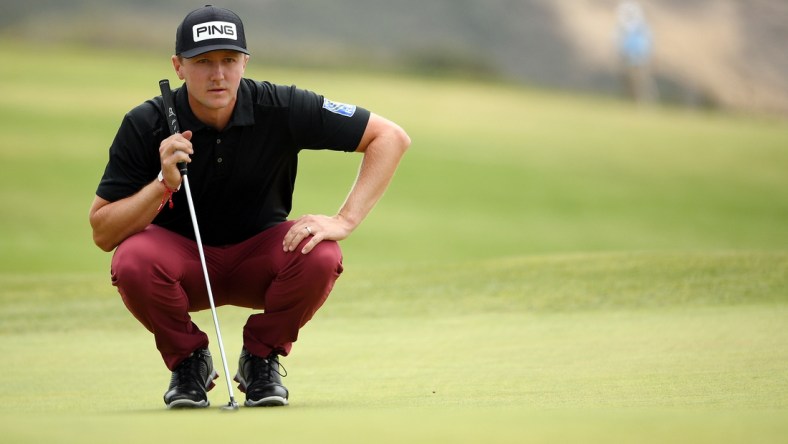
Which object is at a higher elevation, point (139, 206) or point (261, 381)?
point (139, 206)

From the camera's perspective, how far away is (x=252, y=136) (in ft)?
12.6

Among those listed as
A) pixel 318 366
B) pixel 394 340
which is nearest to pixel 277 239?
pixel 318 366

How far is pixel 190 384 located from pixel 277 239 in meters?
0.55

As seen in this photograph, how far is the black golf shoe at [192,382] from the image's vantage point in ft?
11.7

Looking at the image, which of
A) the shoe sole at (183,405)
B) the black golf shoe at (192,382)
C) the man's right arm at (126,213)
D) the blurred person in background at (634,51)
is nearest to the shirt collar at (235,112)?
the man's right arm at (126,213)

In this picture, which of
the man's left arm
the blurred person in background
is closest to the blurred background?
the blurred person in background

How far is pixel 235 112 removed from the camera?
3.80m

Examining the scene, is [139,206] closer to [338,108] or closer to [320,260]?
[320,260]

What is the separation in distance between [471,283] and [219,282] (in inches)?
149

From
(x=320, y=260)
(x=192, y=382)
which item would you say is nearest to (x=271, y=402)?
(x=192, y=382)

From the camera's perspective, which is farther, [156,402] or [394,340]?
[394,340]

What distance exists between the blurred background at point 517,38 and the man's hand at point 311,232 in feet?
68.4

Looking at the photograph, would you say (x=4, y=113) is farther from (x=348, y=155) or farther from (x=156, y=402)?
(x=156, y=402)

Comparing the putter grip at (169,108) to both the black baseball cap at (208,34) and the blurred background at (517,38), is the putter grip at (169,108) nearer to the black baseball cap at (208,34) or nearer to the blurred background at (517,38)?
the black baseball cap at (208,34)
